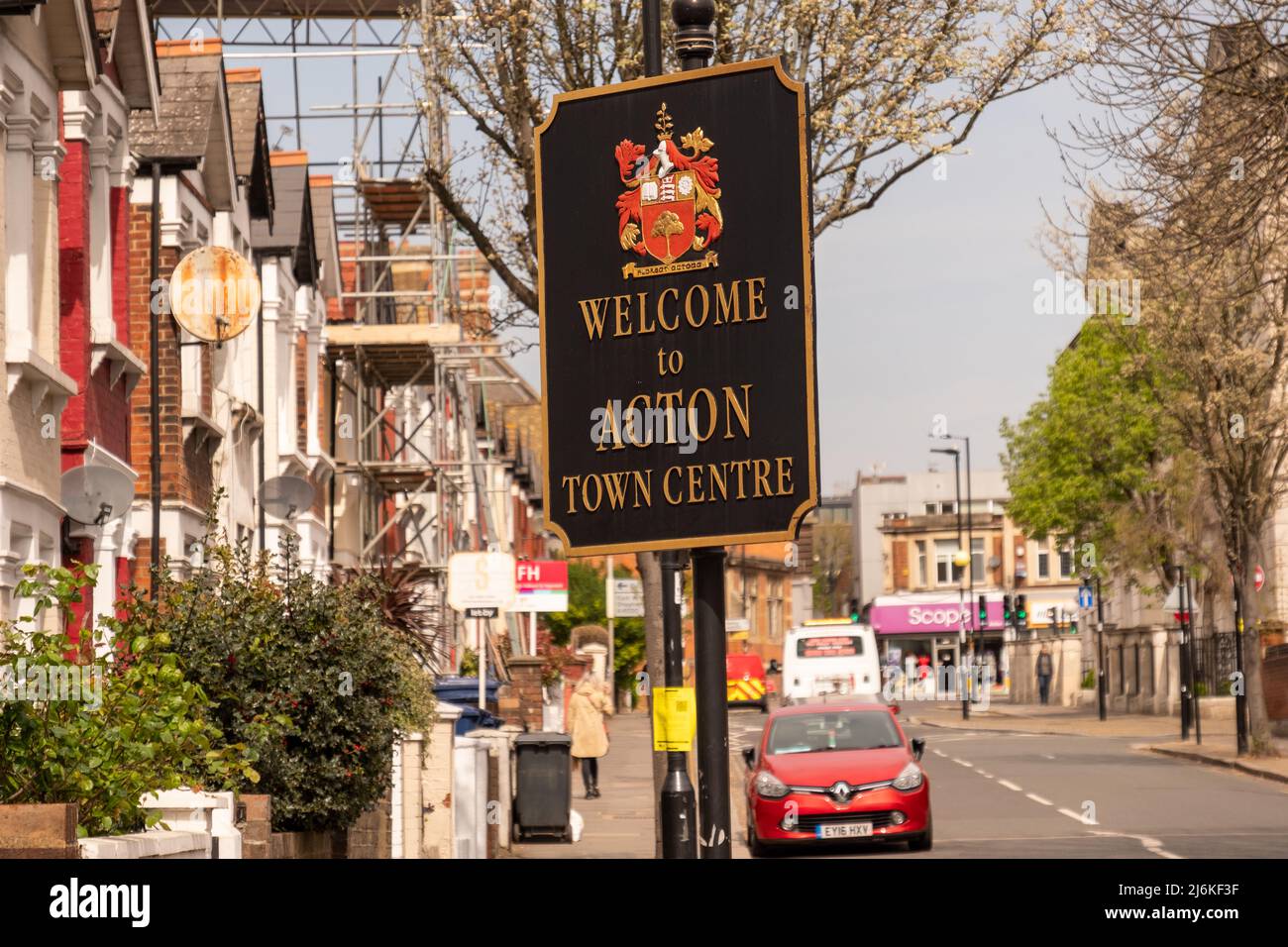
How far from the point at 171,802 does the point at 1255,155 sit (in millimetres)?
11233

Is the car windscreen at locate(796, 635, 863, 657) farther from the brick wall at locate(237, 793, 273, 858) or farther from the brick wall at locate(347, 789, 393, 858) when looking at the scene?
the brick wall at locate(237, 793, 273, 858)

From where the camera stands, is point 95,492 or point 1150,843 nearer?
point 95,492

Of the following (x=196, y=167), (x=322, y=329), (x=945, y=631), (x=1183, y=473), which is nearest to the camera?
(x=196, y=167)

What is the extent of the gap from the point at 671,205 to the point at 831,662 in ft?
128

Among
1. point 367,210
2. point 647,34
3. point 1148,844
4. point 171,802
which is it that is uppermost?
point 367,210

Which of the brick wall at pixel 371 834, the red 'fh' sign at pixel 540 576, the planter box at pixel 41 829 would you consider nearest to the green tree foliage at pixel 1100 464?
the red 'fh' sign at pixel 540 576

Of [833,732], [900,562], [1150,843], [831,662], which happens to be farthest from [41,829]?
[900,562]

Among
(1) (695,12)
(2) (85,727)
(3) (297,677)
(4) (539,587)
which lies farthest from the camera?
(4) (539,587)

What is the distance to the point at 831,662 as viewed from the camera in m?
47.4

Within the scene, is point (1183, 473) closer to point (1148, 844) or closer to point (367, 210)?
point (367, 210)

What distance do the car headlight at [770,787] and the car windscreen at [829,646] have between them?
2666cm

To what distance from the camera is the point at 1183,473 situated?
50.7 metres

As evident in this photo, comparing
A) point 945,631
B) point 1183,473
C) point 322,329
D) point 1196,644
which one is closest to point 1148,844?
point 322,329

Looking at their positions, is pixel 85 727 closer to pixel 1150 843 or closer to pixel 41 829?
pixel 41 829
